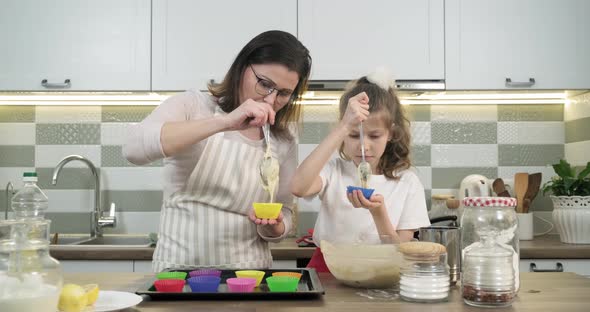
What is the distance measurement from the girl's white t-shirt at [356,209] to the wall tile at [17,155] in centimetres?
176

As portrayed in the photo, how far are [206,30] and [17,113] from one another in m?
1.11

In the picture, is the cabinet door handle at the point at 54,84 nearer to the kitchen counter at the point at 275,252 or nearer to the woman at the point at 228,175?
the kitchen counter at the point at 275,252

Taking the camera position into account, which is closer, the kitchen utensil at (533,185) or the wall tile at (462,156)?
the kitchen utensil at (533,185)

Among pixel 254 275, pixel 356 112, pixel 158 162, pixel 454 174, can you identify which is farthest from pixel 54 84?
pixel 454 174

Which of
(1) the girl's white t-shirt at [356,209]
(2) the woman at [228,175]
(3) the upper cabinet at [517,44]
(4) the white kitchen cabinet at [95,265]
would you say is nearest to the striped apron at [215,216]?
(2) the woman at [228,175]

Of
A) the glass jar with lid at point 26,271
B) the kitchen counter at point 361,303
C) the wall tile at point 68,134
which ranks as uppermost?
the wall tile at point 68,134

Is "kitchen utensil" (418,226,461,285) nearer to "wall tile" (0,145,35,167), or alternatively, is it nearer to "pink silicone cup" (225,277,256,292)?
"pink silicone cup" (225,277,256,292)

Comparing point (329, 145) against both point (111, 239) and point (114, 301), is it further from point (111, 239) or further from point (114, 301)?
point (111, 239)

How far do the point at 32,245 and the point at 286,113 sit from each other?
3.64 ft

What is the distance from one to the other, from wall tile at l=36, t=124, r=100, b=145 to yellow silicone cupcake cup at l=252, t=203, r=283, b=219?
6.25 ft

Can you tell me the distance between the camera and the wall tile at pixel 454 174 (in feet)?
10.5

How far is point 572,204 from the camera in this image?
274 cm

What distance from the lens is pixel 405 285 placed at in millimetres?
1319

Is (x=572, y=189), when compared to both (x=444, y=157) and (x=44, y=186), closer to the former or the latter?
(x=444, y=157)
